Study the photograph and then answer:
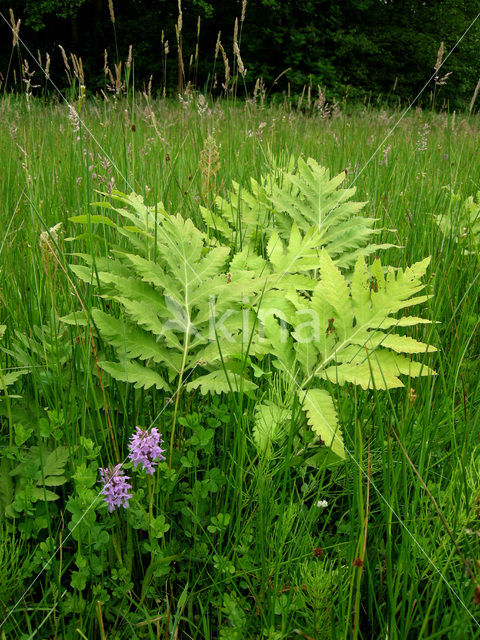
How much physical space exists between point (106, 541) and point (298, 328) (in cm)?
61

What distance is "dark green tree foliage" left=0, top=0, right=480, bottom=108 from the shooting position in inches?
545

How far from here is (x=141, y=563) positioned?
35.4 inches

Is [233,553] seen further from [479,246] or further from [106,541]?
[479,246]

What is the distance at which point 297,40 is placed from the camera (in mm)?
14031

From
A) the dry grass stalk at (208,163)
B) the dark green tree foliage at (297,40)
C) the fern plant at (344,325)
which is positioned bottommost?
the fern plant at (344,325)

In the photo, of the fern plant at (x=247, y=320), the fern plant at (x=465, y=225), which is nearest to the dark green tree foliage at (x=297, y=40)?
the fern plant at (x=465, y=225)

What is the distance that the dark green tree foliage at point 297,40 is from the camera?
45.4ft

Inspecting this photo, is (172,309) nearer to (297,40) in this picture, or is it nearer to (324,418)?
(324,418)

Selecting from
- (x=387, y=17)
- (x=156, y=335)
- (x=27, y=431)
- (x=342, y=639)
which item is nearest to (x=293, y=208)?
(x=156, y=335)

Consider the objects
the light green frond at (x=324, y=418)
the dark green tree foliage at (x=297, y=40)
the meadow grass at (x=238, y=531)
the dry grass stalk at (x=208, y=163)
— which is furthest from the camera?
the dark green tree foliage at (x=297, y=40)

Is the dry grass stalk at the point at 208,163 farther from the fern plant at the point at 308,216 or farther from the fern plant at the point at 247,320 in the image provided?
the fern plant at the point at 247,320

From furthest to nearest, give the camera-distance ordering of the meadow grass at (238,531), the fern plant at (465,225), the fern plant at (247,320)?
1. the fern plant at (465,225)
2. the fern plant at (247,320)
3. the meadow grass at (238,531)

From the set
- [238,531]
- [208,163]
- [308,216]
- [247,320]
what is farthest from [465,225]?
[238,531]

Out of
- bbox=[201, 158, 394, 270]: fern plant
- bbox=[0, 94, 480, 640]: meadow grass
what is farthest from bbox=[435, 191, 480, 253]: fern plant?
bbox=[0, 94, 480, 640]: meadow grass
